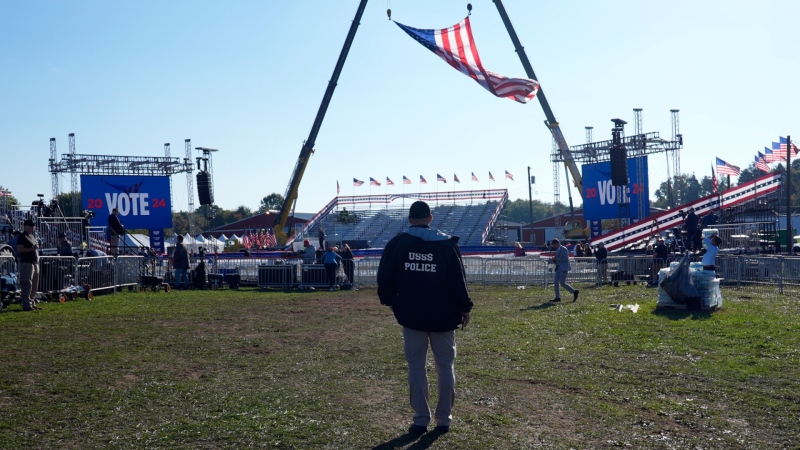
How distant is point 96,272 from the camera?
70.8ft

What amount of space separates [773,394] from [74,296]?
1684 cm

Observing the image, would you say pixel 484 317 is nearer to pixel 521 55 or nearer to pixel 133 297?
pixel 133 297

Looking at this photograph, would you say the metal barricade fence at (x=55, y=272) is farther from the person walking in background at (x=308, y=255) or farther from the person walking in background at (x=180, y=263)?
the person walking in background at (x=308, y=255)

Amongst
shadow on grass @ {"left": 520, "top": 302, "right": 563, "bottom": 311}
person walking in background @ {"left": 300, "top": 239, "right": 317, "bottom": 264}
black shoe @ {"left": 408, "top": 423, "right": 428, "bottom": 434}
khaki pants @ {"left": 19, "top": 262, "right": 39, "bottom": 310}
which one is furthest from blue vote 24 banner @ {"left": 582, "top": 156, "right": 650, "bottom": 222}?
black shoe @ {"left": 408, "top": 423, "right": 428, "bottom": 434}

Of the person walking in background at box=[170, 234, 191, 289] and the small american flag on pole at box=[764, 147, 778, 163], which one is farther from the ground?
the small american flag on pole at box=[764, 147, 778, 163]

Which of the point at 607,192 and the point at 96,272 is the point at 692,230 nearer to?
the point at 96,272

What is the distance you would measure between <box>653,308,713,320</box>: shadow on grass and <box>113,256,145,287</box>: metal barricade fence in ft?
50.1

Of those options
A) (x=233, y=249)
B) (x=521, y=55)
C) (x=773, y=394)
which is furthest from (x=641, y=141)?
(x=773, y=394)

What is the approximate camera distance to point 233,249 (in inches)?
2493

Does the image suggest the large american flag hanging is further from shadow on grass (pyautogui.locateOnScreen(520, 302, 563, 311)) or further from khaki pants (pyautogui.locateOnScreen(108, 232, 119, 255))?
khaki pants (pyautogui.locateOnScreen(108, 232, 119, 255))

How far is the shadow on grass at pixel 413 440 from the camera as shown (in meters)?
5.85

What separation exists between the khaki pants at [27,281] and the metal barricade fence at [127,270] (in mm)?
7194

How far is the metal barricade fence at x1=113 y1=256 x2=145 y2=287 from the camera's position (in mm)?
23578

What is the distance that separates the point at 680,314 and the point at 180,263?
1752 centimetres
